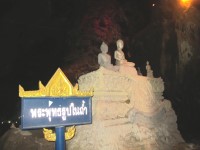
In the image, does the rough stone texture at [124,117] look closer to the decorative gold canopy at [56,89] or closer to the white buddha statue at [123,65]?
the white buddha statue at [123,65]

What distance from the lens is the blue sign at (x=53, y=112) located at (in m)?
3.31

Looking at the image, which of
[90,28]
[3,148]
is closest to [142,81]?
[3,148]

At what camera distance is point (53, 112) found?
3.47 metres

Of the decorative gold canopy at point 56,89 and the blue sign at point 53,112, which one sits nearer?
the blue sign at point 53,112

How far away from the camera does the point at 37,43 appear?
1383 centimetres

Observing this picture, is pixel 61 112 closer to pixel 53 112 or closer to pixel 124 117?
pixel 53 112

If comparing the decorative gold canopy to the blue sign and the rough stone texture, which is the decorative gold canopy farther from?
the rough stone texture

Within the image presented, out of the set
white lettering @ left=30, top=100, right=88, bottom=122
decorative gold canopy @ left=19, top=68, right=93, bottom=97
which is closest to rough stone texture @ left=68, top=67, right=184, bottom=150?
decorative gold canopy @ left=19, top=68, right=93, bottom=97

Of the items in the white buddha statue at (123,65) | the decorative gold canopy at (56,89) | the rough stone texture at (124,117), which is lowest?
the rough stone texture at (124,117)

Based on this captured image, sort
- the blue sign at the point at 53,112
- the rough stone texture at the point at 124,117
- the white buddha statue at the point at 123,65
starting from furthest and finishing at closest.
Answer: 1. the white buddha statue at the point at 123,65
2. the rough stone texture at the point at 124,117
3. the blue sign at the point at 53,112

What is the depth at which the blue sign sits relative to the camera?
3313 millimetres

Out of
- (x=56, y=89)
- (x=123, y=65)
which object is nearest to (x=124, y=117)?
(x=123, y=65)

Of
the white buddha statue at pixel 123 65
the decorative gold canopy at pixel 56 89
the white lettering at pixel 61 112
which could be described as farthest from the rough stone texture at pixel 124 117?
the white lettering at pixel 61 112

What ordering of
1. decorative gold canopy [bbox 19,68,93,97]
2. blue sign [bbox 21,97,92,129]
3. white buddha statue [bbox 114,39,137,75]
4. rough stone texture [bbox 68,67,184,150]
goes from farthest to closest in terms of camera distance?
white buddha statue [bbox 114,39,137,75], rough stone texture [bbox 68,67,184,150], decorative gold canopy [bbox 19,68,93,97], blue sign [bbox 21,97,92,129]
